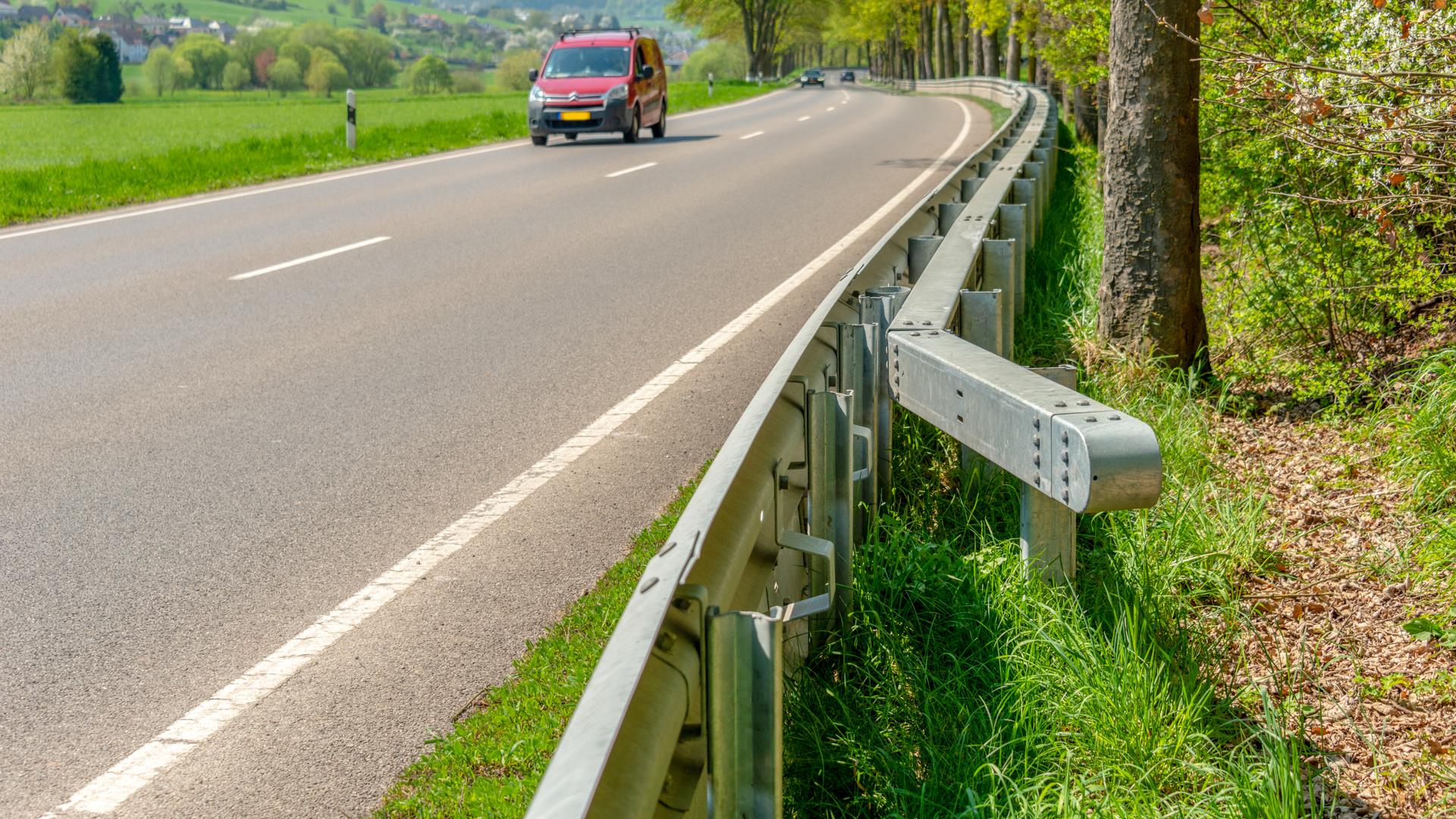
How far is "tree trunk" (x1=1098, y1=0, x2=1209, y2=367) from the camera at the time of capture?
6355mm

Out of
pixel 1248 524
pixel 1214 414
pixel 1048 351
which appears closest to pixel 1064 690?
pixel 1248 524

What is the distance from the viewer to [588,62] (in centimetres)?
2484

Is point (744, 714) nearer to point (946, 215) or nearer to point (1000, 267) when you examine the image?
point (1000, 267)

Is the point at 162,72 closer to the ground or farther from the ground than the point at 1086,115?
farther from the ground

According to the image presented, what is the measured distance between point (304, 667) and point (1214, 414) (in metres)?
4.09

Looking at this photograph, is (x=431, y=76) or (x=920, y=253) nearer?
(x=920, y=253)

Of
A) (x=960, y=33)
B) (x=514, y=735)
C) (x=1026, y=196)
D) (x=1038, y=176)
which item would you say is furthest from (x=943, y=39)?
(x=514, y=735)

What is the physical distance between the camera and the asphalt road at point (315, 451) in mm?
3465

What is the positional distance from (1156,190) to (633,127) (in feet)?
60.9

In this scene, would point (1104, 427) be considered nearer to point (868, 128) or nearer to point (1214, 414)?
point (1214, 414)

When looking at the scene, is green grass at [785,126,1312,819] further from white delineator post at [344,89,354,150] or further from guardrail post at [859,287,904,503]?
white delineator post at [344,89,354,150]

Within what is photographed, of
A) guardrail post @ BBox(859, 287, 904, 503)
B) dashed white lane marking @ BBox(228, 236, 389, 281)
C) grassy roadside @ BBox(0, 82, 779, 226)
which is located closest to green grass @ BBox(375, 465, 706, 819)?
guardrail post @ BBox(859, 287, 904, 503)

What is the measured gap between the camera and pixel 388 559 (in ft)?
14.8

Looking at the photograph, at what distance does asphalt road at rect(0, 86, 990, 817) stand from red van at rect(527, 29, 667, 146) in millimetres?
10496
